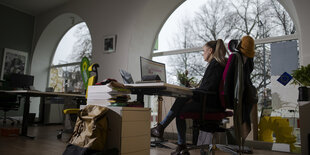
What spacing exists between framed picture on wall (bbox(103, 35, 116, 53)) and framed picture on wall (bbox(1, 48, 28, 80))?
323cm

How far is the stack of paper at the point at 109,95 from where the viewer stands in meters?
1.92

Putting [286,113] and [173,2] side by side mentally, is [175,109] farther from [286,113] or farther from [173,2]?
[173,2]

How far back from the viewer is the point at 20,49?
21.8ft

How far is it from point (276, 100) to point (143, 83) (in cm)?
244

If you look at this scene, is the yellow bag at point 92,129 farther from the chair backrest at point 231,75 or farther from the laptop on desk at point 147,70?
the chair backrest at point 231,75

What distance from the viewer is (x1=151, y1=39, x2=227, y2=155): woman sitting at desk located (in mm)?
1912

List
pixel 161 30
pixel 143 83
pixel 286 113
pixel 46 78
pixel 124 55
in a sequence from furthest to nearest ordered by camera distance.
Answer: pixel 46 78 → pixel 161 30 → pixel 124 55 → pixel 286 113 → pixel 143 83

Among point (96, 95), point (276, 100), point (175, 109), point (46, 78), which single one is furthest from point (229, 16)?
point (46, 78)

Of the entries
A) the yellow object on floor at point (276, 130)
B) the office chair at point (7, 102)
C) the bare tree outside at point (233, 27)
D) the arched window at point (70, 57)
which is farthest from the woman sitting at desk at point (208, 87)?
the arched window at point (70, 57)

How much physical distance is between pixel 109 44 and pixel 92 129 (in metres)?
3.31

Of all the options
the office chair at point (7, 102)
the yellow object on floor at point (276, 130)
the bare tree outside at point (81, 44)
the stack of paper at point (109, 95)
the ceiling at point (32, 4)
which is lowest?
the yellow object on floor at point (276, 130)

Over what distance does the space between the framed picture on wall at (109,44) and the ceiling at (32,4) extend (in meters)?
2.17

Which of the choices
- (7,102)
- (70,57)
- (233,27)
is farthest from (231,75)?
(70,57)

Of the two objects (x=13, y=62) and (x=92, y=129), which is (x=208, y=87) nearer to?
(x=92, y=129)
